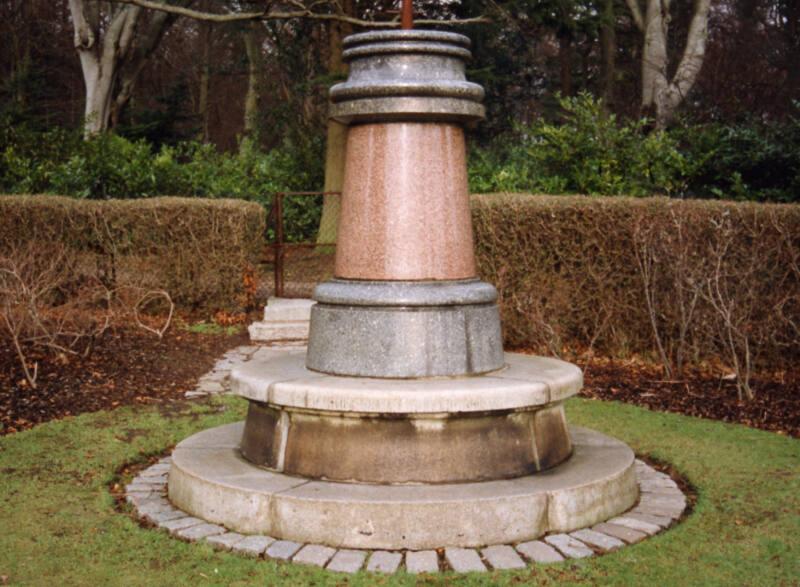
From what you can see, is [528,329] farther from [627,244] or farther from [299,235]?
[299,235]

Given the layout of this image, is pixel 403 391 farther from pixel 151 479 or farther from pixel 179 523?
pixel 151 479

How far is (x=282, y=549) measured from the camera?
4441 mm

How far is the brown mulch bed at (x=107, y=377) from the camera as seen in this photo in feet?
25.5

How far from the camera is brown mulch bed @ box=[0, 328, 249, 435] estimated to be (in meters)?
7.78

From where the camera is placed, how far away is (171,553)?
4.43 meters

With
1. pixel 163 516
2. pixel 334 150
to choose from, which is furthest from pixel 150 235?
pixel 163 516

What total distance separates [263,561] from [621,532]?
183 centimetres

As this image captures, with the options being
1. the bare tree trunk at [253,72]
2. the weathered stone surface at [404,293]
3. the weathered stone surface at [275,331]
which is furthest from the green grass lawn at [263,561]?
the bare tree trunk at [253,72]

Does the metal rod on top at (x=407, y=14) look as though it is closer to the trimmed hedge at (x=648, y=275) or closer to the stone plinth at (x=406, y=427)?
the stone plinth at (x=406, y=427)

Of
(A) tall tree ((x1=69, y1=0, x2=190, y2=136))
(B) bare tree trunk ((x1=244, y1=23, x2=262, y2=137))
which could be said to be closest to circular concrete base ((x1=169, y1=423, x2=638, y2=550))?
(A) tall tree ((x1=69, y1=0, x2=190, y2=136))

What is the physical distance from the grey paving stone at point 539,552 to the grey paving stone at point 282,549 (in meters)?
1.09

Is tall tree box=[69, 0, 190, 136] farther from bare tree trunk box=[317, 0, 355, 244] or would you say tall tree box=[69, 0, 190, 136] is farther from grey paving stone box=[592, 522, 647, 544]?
grey paving stone box=[592, 522, 647, 544]

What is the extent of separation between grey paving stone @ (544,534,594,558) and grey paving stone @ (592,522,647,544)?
226mm

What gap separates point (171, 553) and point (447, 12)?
15.5m
